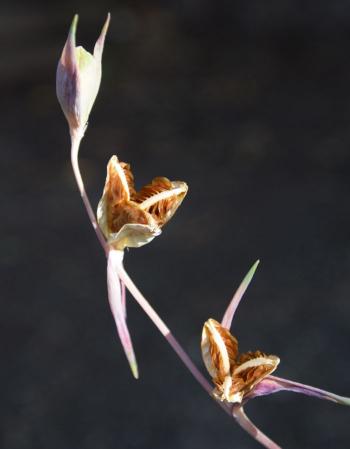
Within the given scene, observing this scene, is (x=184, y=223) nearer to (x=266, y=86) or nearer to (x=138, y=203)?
(x=266, y=86)

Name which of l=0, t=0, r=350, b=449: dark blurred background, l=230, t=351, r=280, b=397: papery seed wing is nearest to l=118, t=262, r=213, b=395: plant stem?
l=230, t=351, r=280, b=397: papery seed wing

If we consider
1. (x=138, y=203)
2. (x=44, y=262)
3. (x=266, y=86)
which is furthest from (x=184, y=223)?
(x=138, y=203)

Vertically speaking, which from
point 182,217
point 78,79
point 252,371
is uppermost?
point 78,79

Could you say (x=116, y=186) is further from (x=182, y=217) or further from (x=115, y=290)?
(x=182, y=217)

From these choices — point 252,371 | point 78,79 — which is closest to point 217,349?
point 252,371

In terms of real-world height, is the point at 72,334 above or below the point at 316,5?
below

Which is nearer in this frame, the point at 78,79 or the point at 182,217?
the point at 78,79

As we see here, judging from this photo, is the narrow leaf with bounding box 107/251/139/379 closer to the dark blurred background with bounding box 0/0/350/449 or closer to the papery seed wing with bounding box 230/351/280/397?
the papery seed wing with bounding box 230/351/280/397
